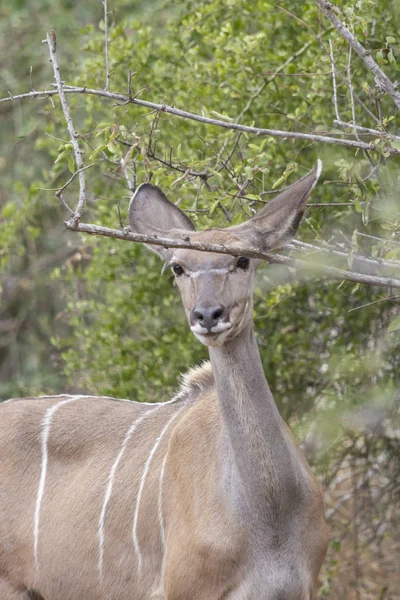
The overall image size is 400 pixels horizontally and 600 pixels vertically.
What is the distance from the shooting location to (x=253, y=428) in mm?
3281

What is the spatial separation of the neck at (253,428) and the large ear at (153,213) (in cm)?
51

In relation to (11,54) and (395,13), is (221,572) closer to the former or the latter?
(395,13)

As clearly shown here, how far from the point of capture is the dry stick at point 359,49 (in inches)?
118

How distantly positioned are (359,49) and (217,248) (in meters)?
0.75

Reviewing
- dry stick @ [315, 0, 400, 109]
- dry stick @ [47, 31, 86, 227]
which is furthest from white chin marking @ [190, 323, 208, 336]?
dry stick @ [315, 0, 400, 109]

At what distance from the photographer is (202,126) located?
14.8 feet

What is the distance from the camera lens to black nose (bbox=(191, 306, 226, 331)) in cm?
300

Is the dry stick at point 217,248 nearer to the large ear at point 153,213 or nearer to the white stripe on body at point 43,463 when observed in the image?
the large ear at point 153,213

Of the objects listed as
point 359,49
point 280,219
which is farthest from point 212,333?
point 359,49

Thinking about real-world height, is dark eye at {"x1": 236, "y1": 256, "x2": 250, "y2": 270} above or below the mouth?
above

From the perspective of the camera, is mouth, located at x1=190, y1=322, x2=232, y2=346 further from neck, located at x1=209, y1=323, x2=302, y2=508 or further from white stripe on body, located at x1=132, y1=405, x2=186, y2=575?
white stripe on body, located at x1=132, y1=405, x2=186, y2=575

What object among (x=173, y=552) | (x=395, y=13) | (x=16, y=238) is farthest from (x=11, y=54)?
(x=173, y=552)

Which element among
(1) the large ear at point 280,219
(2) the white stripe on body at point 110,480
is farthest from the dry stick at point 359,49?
(2) the white stripe on body at point 110,480

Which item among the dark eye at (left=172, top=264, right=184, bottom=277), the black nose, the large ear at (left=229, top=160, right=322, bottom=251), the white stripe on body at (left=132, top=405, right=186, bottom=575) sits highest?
the large ear at (left=229, top=160, right=322, bottom=251)
